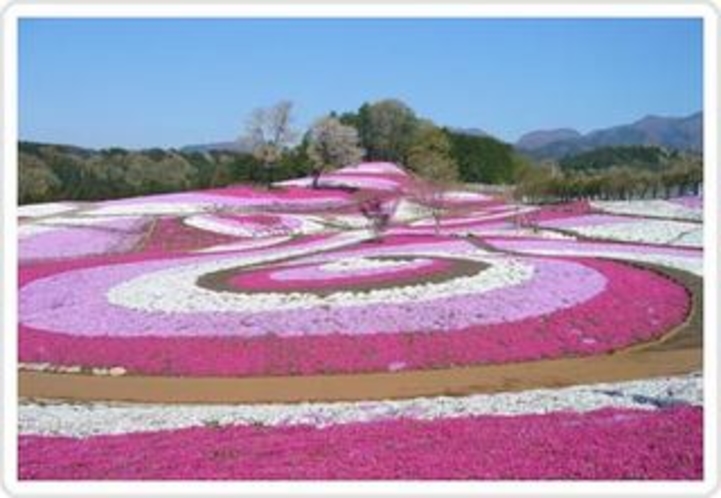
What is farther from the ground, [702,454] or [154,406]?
[702,454]

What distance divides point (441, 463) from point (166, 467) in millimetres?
3191

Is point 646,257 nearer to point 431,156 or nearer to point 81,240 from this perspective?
point 81,240

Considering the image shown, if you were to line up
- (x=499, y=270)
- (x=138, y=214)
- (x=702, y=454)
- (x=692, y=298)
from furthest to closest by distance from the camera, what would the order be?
1. (x=138, y=214)
2. (x=499, y=270)
3. (x=692, y=298)
4. (x=702, y=454)

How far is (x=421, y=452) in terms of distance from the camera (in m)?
11.2

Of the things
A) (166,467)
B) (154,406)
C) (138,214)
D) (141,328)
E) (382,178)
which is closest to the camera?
(166,467)

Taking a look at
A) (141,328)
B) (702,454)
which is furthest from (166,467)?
(141,328)

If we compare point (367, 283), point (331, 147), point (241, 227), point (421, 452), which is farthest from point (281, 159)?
point (421, 452)

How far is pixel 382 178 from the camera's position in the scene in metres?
80.8

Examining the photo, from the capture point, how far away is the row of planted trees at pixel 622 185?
195 feet

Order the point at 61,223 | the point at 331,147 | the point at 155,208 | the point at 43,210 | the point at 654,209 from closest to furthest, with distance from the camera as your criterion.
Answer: the point at 61,223
the point at 654,209
the point at 43,210
the point at 155,208
the point at 331,147

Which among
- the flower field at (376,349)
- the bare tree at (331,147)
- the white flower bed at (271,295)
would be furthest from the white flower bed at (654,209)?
the bare tree at (331,147)

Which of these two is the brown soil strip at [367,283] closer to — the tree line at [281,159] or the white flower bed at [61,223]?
the white flower bed at [61,223]

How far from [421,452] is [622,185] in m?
57.1

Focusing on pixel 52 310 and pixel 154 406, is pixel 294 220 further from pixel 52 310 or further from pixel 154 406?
pixel 154 406
